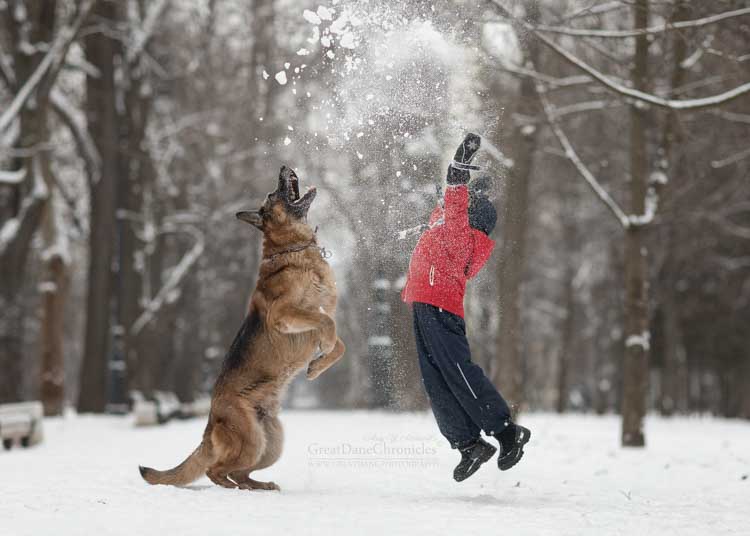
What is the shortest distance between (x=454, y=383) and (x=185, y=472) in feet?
6.62

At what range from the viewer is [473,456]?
6016 mm

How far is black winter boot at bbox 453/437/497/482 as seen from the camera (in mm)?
6000

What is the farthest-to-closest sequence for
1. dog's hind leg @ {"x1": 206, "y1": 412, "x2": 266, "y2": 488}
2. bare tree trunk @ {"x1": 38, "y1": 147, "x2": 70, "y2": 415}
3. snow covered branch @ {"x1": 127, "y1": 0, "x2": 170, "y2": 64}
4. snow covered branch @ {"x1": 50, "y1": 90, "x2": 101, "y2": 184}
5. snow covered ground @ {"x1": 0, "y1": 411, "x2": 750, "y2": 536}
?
snow covered branch @ {"x1": 127, "y1": 0, "x2": 170, "y2": 64}, snow covered branch @ {"x1": 50, "y1": 90, "x2": 101, "y2": 184}, bare tree trunk @ {"x1": 38, "y1": 147, "x2": 70, "y2": 415}, dog's hind leg @ {"x1": 206, "y1": 412, "x2": 266, "y2": 488}, snow covered ground @ {"x1": 0, "y1": 411, "x2": 750, "y2": 536}

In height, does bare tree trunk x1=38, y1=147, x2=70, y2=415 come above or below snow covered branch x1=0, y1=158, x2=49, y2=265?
below

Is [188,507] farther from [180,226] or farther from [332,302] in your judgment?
[180,226]

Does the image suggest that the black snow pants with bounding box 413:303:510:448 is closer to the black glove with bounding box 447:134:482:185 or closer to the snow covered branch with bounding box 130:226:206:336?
the black glove with bounding box 447:134:482:185

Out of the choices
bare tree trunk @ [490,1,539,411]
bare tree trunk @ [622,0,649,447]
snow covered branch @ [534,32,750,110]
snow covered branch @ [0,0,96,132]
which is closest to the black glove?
snow covered branch @ [534,32,750,110]

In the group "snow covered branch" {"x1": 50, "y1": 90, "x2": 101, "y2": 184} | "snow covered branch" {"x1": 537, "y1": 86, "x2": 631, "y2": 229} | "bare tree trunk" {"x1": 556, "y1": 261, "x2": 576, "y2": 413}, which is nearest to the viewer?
"snow covered branch" {"x1": 537, "y1": 86, "x2": 631, "y2": 229}

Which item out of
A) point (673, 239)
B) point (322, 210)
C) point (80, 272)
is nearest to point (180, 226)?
point (322, 210)

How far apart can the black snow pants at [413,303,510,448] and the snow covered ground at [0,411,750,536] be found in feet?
1.13

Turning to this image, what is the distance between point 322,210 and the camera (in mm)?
9727

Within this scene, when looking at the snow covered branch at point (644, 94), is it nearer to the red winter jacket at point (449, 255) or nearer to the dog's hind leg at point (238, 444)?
the red winter jacket at point (449, 255)

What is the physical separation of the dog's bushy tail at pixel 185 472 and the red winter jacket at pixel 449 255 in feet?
6.19

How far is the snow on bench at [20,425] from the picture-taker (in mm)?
10562
